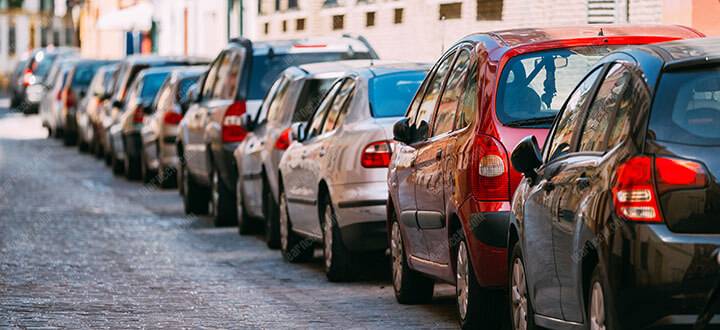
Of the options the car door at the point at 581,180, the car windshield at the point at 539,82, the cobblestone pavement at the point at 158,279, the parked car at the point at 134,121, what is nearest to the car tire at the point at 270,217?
the cobblestone pavement at the point at 158,279

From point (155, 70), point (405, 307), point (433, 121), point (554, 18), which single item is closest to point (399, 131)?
point (433, 121)

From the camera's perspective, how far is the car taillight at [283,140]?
16.4 meters

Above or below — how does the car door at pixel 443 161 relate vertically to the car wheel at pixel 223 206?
above

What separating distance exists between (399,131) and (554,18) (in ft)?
35.4

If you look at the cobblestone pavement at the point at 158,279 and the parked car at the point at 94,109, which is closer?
the cobblestone pavement at the point at 158,279

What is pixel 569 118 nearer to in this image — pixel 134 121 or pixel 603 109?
pixel 603 109

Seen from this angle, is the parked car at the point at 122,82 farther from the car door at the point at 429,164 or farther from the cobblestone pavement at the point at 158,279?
the car door at the point at 429,164

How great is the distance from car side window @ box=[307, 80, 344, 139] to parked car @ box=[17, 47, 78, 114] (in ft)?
156

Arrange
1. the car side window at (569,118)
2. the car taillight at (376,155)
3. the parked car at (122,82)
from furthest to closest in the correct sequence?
1. the parked car at (122,82)
2. the car taillight at (376,155)
3. the car side window at (569,118)

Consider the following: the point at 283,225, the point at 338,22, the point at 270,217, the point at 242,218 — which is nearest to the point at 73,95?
the point at 338,22

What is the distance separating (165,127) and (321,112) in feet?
33.6

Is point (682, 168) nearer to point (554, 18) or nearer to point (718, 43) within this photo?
point (718, 43)

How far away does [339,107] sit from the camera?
14156 millimetres

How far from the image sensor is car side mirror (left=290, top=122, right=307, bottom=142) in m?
15.0
